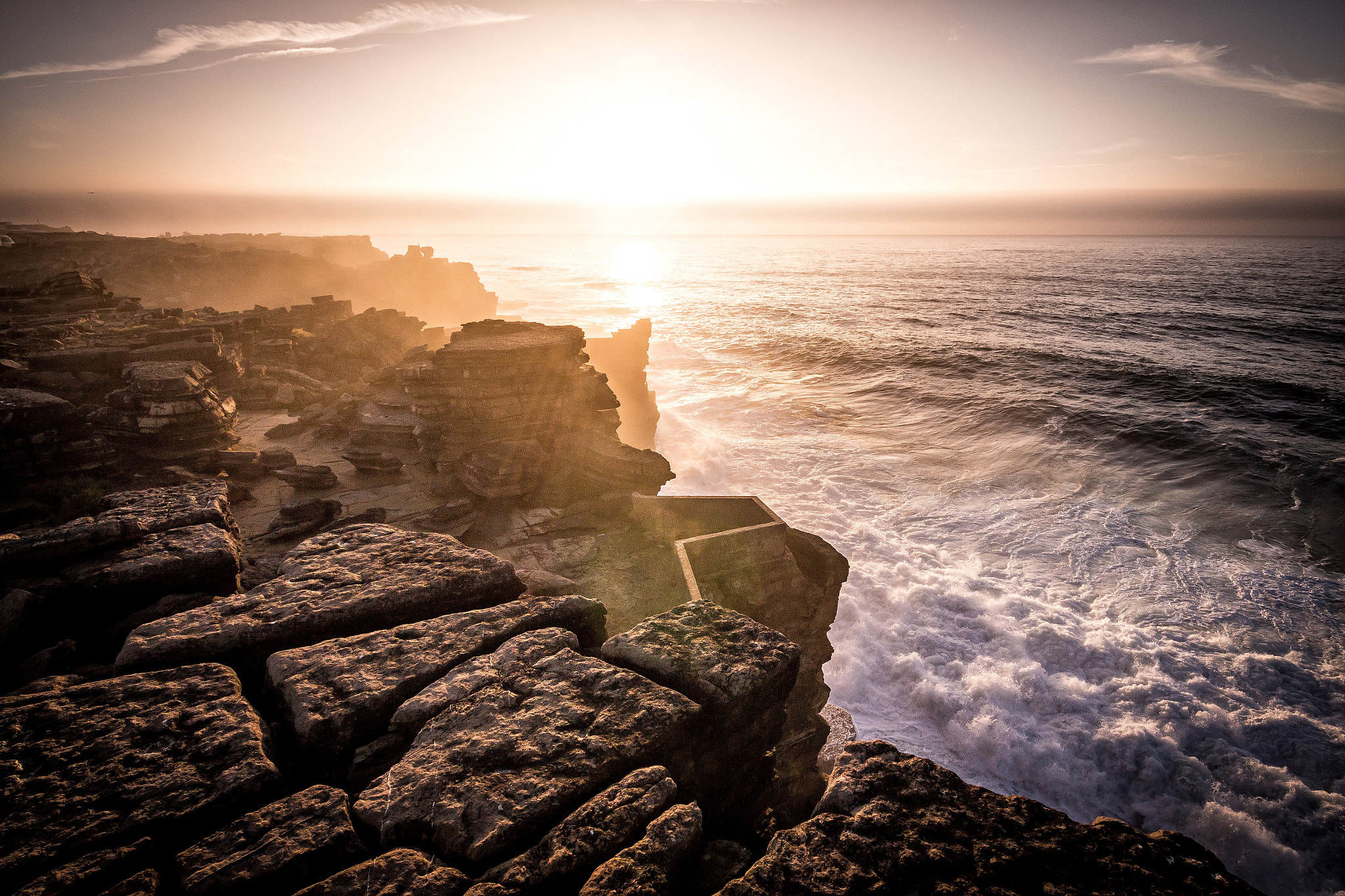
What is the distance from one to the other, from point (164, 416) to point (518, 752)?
44.7 feet

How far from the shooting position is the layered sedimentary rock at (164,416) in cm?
1140

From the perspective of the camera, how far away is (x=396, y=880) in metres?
2.42

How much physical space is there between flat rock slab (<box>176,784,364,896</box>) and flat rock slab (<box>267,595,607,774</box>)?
0.53 metres

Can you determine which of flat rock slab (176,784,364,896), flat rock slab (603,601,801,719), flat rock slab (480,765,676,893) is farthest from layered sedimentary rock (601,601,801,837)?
flat rock slab (176,784,364,896)

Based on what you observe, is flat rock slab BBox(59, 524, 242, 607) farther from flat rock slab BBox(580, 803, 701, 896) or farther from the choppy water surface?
the choppy water surface

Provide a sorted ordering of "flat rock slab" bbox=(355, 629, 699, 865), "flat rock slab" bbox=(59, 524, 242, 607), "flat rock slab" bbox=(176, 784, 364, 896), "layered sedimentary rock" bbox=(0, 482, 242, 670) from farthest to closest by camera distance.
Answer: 1. "flat rock slab" bbox=(59, 524, 242, 607)
2. "layered sedimentary rock" bbox=(0, 482, 242, 670)
3. "flat rock slab" bbox=(355, 629, 699, 865)
4. "flat rock slab" bbox=(176, 784, 364, 896)

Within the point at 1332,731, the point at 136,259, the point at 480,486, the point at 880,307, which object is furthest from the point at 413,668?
the point at 880,307

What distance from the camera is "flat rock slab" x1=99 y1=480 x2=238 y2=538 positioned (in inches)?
216

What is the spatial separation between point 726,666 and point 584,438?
1056 centimetres

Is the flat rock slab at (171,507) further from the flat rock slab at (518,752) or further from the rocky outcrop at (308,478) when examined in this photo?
the rocky outcrop at (308,478)

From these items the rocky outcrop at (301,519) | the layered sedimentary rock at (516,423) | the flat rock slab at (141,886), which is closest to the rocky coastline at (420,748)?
the flat rock slab at (141,886)

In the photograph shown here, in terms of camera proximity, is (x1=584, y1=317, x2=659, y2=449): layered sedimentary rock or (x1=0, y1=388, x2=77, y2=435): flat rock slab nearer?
(x1=0, y1=388, x2=77, y2=435): flat rock slab

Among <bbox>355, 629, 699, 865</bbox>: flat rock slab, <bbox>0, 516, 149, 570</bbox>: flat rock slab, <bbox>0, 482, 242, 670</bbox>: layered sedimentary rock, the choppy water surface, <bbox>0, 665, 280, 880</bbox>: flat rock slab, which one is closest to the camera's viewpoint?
<bbox>0, 665, 280, 880</bbox>: flat rock slab

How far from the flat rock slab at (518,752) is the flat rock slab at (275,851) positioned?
17 centimetres
